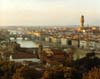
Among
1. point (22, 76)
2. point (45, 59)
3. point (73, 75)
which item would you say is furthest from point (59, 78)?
point (45, 59)

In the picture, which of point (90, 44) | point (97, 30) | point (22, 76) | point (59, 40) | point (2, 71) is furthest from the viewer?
point (97, 30)

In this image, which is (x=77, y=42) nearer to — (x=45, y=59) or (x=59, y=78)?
(x=45, y=59)

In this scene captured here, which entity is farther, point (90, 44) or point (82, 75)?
point (90, 44)

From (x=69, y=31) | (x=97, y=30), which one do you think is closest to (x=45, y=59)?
(x=97, y=30)

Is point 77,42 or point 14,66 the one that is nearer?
point 14,66

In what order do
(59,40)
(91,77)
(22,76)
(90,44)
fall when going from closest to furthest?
(91,77), (22,76), (90,44), (59,40)

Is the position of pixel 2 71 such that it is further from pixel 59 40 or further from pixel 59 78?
pixel 59 40

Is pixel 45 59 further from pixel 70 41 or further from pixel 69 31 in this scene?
pixel 69 31

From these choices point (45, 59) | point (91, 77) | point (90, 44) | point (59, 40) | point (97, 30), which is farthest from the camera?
point (97, 30)

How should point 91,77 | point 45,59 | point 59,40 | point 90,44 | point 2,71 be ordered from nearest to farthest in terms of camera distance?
point 91,77, point 2,71, point 45,59, point 90,44, point 59,40
